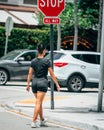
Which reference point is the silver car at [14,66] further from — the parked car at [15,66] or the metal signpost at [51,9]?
the metal signpost at [51,9]

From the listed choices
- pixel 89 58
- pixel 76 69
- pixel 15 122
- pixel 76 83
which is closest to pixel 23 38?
pixel 89 58

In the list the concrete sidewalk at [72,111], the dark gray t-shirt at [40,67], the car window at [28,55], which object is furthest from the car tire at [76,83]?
the dark gray t-shirt at [40,67]

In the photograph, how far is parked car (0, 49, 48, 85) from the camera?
27500 millimetres

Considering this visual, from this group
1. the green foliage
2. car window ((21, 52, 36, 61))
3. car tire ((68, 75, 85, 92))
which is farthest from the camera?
the green foliage

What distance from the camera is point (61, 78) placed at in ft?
79.3

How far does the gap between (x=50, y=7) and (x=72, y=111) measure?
2.72 m

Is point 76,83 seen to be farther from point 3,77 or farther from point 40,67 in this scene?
point 40,67

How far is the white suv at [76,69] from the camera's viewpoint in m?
24.2

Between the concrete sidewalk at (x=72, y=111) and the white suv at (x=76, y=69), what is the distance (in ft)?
8.33

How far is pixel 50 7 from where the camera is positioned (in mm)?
16703

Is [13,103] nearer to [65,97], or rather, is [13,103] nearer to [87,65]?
[65,97]

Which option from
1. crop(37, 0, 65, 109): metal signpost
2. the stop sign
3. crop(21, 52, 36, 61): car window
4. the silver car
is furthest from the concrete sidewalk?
crop(21, 52, 36, 61): car window

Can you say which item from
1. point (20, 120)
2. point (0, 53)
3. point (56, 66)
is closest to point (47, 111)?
point (20, 120)

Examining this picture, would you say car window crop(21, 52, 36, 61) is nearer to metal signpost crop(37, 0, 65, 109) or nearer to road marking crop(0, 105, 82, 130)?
road marking crop(0, 105, 82, 130)
